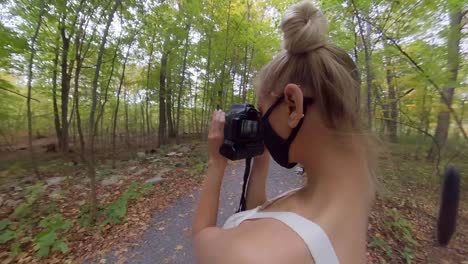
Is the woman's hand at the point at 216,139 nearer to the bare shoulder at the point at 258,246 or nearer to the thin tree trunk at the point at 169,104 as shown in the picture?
the bare shoulder at the point at 258,246

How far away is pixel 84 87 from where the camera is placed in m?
7.12

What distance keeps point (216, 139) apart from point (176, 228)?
10.4ft

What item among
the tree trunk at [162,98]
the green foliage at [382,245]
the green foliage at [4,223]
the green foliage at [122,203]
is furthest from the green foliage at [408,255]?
the tree trunk at [162,98]

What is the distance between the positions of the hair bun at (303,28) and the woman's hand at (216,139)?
394 millimetres

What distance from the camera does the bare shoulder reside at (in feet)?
1.69

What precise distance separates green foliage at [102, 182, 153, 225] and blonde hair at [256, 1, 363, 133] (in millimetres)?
4000

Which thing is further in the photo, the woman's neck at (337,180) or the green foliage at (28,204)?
the green foliage at (28,204)

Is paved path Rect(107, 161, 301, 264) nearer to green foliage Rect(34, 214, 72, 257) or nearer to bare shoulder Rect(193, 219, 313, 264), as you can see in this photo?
green foliage Rect(34, 214, 72, 257)

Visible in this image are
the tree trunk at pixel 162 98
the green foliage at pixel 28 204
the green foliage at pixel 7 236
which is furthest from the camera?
Result: the tree trunk at pixel 162 98

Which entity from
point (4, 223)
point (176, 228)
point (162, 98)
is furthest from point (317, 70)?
point (162, 98)

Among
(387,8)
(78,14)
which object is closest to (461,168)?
(387,8)

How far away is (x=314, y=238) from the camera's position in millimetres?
569

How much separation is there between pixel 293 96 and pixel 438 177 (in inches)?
196

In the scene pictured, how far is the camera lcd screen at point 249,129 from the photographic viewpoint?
3.03 ft
